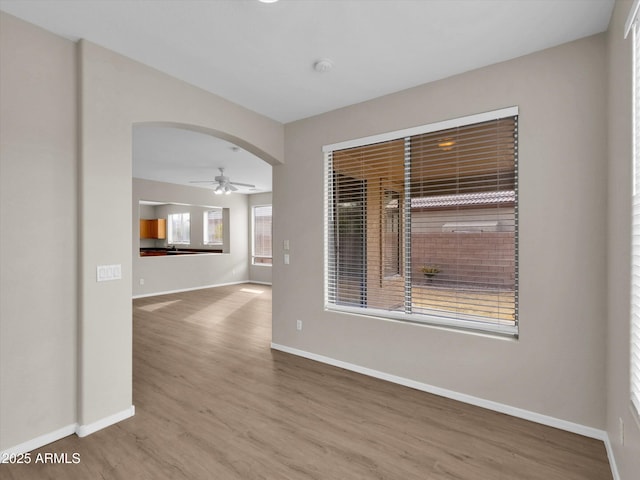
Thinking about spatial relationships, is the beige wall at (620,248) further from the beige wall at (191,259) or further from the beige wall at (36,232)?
the beige wall at (191,259)

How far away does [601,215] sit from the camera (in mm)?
2188

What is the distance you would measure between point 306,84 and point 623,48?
7.06 ft

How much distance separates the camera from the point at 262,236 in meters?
9.62

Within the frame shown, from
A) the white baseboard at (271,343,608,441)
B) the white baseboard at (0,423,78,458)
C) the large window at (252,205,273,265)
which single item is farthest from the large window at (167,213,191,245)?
the white baseboard at (0,423,78,458)

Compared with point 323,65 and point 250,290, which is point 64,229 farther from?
point 250,290

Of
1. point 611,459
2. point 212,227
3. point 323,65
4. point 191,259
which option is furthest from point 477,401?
point 212,227

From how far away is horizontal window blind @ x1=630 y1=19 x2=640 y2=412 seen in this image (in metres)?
1.47

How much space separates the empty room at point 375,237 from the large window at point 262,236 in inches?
242

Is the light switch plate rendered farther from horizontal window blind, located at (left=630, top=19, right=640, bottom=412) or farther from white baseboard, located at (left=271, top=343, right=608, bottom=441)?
horizontal window blind, located at (left=630, top=19, right=640, bottom=412)

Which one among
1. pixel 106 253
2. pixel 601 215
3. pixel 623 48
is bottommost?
pixel 106 253

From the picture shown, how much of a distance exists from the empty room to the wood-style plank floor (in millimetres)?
19

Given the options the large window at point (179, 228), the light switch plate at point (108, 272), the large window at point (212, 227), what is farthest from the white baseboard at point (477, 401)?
the large window at point (179, 228)

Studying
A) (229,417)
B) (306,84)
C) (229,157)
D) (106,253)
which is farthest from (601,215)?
(229,157)

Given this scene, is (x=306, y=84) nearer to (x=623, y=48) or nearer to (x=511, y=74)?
(x=511, y=74)
